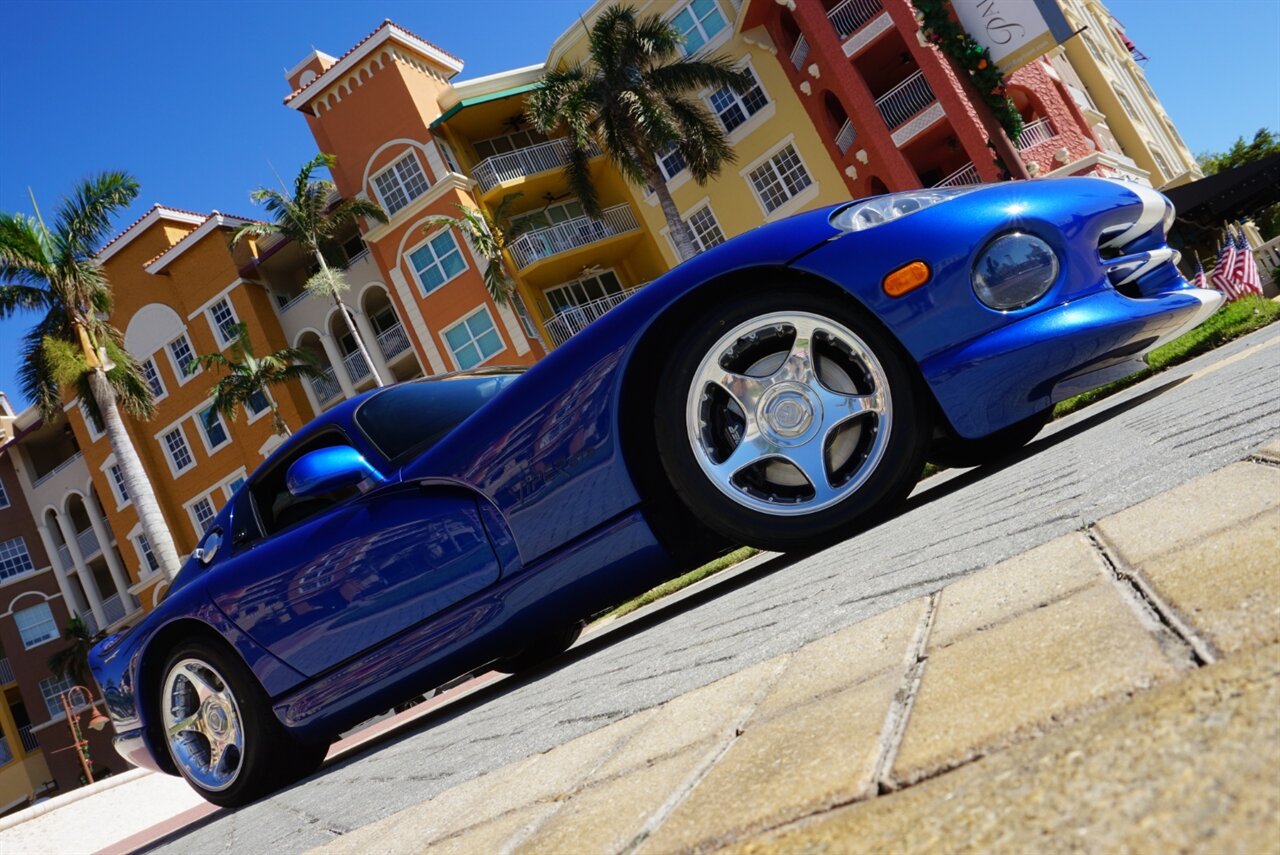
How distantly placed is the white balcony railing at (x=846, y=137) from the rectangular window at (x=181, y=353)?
77.2 feet

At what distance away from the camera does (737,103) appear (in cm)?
2730

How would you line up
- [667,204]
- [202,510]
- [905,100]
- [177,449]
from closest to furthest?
[667,204], [905,100], [202,510], [177,449]

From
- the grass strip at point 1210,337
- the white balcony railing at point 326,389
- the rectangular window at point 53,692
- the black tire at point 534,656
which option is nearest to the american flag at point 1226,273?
the grass strip at point 1210,337

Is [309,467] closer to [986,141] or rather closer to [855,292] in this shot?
[855,292]

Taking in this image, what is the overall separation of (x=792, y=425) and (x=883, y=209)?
73cm

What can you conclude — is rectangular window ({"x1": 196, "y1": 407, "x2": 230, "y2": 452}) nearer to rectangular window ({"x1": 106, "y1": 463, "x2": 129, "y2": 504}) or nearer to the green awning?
rectangular window ({"x1": 106, "y1": 463, "x2": 129, "y2": 504})

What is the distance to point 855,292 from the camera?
276cm

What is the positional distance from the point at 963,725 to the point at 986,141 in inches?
915

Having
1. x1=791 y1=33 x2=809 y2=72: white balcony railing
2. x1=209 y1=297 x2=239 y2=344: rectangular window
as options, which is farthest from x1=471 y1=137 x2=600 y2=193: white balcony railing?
x1=209 y1=297 x2=239 y2=344: rectangular window

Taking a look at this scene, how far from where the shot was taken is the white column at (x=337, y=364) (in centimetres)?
3200

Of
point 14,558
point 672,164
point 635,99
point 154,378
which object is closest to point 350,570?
point 635,99

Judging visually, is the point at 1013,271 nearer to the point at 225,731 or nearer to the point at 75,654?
the point at 225,731

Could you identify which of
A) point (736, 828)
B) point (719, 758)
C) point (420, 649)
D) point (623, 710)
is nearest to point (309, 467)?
point (420, 649)

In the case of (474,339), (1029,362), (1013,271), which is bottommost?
(1029,362)
